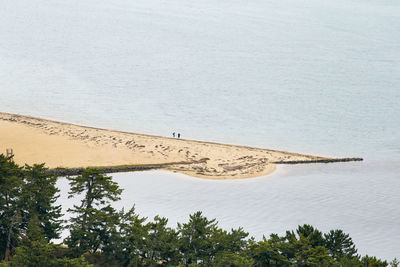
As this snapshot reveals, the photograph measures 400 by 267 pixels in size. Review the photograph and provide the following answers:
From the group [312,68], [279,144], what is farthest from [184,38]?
[279,144]

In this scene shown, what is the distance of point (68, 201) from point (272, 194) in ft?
66.0

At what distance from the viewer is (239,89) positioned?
4065 inches

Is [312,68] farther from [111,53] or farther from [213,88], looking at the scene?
[111,53]

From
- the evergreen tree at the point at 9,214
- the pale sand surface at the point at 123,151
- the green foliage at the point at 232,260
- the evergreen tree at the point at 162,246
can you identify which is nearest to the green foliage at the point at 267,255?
the green foliage at the point at 232,260

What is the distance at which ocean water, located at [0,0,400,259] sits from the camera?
60.6 meters

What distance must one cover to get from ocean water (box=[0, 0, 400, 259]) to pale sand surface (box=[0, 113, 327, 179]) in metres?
2.93

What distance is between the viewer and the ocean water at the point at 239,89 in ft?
199

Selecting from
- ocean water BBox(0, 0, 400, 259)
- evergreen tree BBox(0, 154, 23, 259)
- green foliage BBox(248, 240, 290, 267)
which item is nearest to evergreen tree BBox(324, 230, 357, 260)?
green foliage BBox(248, 240, 290, 267)

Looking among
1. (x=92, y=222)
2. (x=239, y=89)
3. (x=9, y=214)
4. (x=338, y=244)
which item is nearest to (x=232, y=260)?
(x=338, y=244)

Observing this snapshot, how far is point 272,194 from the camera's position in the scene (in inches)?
2472

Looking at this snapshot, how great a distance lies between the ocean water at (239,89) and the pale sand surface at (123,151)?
2.93 m

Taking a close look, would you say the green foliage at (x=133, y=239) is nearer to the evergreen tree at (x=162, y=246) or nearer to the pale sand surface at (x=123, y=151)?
the evergreen tree at (x=162, y=246)

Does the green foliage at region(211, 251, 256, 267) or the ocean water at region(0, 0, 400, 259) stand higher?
the ocean water at region(0, 0, 400, 259)

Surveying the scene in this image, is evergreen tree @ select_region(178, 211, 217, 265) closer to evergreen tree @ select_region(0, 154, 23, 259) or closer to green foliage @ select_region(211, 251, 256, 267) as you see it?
green foliage @ select_region(211, 251, 256, 267)
